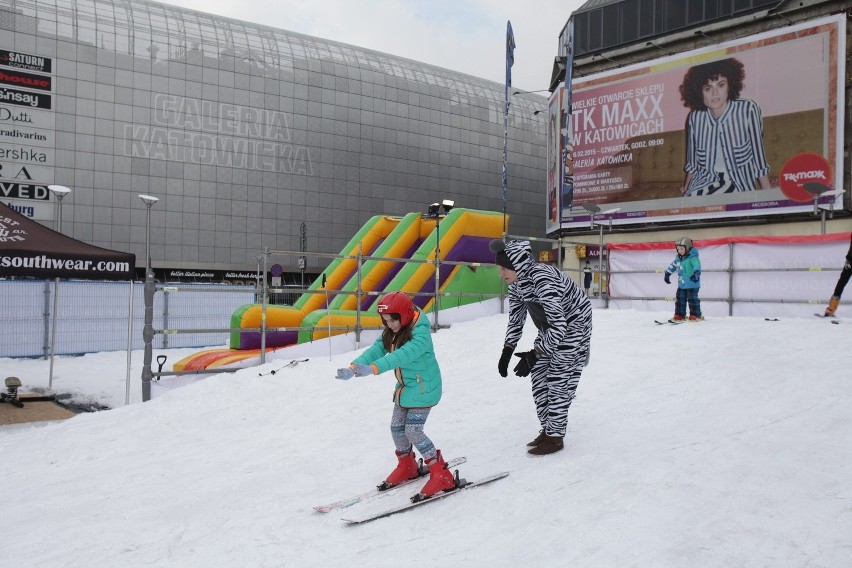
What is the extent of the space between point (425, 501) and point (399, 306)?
4.35ft

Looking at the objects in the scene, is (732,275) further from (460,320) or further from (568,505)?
(568,505)

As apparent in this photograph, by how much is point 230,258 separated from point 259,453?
30437 millimetres

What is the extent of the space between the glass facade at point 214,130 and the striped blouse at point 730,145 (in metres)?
19.7

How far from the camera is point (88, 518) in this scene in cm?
462

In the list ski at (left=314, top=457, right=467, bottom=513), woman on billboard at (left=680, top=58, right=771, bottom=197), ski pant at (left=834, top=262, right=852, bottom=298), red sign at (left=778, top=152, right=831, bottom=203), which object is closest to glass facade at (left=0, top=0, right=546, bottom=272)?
woman on billboard at (left=680, top=58, right=771, bottom=197)

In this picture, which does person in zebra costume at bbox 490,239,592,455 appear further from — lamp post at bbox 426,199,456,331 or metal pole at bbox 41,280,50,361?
metal pole at bbox 41,280,50,361

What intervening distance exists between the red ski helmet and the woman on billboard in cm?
2272

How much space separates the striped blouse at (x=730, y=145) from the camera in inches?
918

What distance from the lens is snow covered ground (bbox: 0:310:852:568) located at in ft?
11.7

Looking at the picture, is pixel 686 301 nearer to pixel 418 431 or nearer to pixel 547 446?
pixel 547 446

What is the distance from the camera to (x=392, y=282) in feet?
42.3

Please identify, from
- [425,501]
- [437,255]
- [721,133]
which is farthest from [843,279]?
[721,133]

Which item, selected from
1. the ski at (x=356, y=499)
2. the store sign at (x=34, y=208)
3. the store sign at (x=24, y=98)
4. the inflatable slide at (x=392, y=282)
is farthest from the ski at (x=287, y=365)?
the store sign at (x=24, y=98)

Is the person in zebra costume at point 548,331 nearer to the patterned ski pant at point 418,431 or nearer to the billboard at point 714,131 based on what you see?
the patterned ski pant at point 418,431
